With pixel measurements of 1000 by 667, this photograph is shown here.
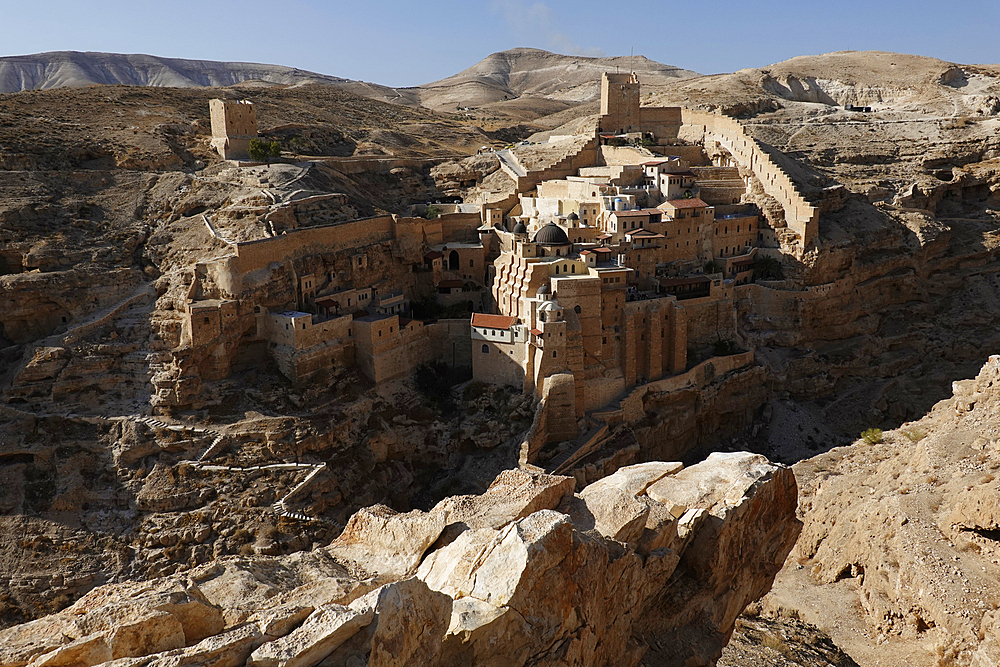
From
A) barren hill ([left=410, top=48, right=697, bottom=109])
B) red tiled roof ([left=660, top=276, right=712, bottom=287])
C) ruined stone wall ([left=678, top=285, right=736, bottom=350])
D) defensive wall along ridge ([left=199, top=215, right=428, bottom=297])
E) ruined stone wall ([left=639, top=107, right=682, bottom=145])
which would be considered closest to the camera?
defensive wall along ridge ([left=199, top=215, right=428, bottom=297])

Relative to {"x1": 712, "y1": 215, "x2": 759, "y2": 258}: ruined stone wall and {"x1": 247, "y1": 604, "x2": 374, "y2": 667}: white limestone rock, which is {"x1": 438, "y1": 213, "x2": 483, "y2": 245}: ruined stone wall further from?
{"x1": 247, "y1": 604, "x2": 374, "y2": 667}: white limestone rock

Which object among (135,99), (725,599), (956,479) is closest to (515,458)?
(956,479)

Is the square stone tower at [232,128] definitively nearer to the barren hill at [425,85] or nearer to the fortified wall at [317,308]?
the fortified wall at [317,308]

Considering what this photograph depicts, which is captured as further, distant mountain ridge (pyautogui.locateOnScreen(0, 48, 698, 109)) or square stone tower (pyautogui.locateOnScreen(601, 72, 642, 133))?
distant mountain ridge (pyautogui.locateOnScreen(0, 48, 698, 109))

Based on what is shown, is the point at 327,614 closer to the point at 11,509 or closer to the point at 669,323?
the point at 11,509

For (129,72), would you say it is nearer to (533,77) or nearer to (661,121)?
(533,77)

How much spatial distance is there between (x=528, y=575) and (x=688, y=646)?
3.48m

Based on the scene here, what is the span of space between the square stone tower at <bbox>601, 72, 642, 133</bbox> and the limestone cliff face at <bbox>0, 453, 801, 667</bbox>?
1267 inches

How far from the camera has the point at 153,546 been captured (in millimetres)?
21328

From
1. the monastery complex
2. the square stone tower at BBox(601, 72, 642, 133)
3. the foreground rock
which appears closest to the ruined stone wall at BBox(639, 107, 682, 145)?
the square stone tower at BBox(601, 72, 642, 133)

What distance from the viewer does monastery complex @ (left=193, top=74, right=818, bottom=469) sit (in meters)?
25.7

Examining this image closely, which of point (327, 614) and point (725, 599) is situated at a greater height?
point (327, 614)

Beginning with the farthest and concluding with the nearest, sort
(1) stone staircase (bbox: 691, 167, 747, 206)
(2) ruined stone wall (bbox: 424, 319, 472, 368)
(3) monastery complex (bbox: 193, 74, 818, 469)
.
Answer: (1) stone staircase (bbox: 691, 167, 747, 206) < (2) ruined stone wall (bbox: 424, 319, 472, 368) < (3) monastery complex (bbox: 193, 74, 818, 469)

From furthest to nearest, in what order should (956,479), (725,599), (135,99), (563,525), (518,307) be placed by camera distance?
1. (135,99)
2. (518,307)
3. (956,479)
4. (725,599)
5. (563,525)
